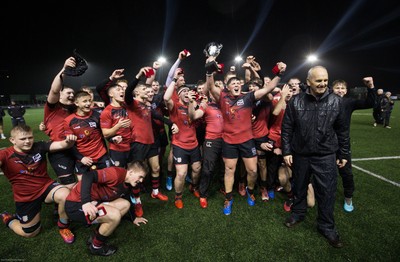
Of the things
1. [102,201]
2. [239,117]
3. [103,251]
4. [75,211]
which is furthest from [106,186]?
[239,117]

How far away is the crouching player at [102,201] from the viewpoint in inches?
105

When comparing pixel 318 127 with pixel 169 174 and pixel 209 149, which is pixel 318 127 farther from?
pixel 169 174

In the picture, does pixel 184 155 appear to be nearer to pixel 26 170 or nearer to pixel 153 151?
pixel 153 151

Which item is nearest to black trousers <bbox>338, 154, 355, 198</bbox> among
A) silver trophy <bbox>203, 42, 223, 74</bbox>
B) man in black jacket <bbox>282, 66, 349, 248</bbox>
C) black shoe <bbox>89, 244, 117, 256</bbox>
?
man in black jacket <bbox>282, 66, 349, 248</bbox>

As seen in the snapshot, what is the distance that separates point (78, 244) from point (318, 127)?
358 cm

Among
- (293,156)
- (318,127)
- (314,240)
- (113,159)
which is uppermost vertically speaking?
(318,127)

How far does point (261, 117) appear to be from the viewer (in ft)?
13.8

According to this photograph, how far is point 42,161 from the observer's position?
325cm

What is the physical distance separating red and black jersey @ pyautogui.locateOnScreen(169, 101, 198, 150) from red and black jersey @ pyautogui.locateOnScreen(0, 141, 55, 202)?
79.9 inches

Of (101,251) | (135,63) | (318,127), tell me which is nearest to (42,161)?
(101,251)

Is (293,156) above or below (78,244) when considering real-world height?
above

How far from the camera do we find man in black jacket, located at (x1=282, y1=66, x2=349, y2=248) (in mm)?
2842

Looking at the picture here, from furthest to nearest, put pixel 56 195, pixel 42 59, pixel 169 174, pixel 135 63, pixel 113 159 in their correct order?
pixel 135 63
pixel 42 59
pixel 169 174
pixel 113 159
pixel 56 195

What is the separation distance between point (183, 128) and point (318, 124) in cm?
225
